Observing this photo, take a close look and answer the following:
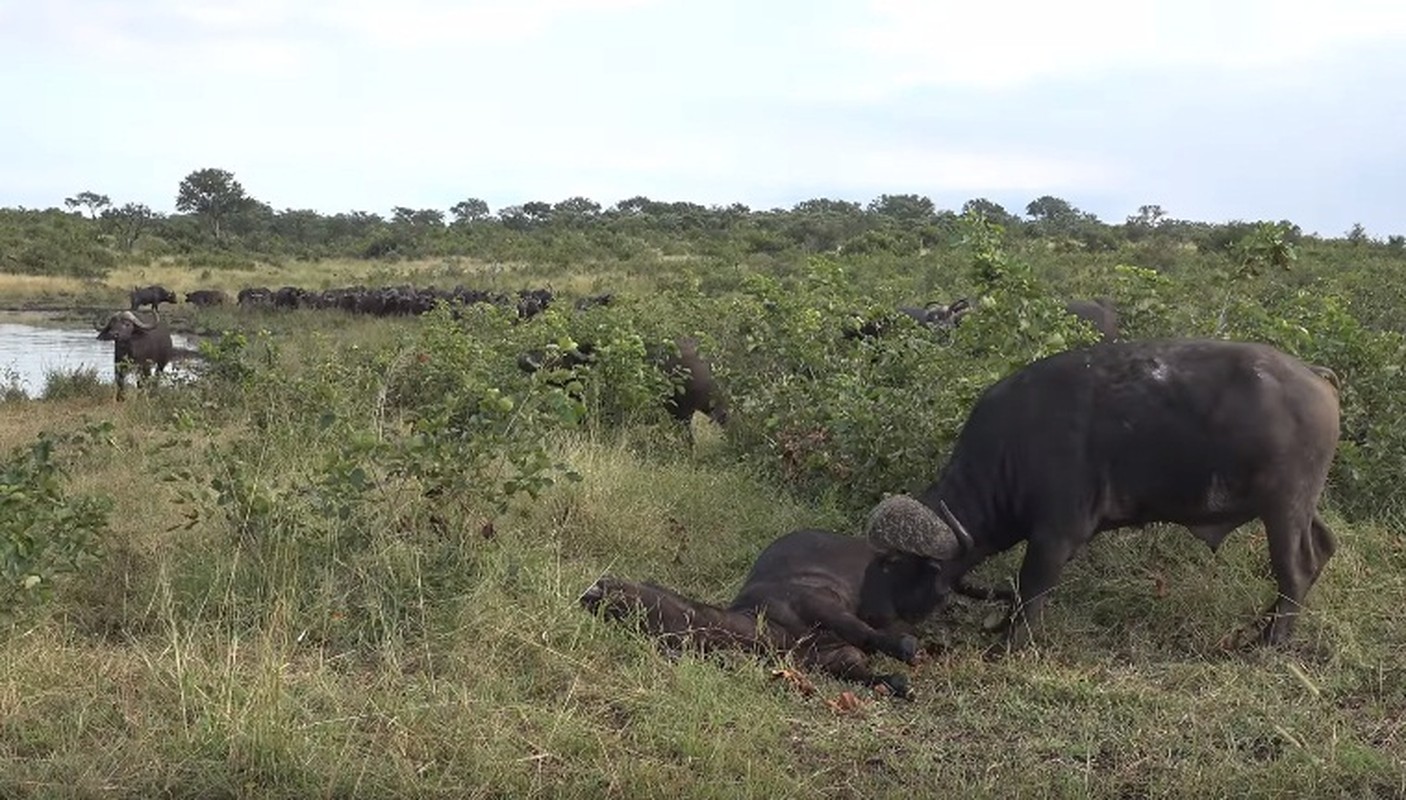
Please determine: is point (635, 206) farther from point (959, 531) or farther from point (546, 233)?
point (959, 531)

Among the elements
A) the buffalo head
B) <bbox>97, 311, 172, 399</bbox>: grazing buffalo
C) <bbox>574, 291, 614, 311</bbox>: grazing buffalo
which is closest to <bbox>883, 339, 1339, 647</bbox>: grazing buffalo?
<bbox>574, 291, 614, 311</bbox>: grazing buffalo

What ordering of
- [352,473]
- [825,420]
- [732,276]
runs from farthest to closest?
[732,276]
[825,420]
[352,473]

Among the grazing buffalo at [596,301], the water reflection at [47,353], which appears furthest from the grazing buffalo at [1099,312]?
the water reflection at [47,353]

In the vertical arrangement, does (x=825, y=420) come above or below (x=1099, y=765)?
above

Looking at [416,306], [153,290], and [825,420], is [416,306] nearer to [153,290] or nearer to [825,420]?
[153,290]

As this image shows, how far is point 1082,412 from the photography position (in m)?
5.40

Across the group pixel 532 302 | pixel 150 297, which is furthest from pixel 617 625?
pixel 150 297

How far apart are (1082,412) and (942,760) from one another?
1.93m

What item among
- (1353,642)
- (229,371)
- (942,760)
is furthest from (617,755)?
(229,371)

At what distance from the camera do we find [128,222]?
60.7 m

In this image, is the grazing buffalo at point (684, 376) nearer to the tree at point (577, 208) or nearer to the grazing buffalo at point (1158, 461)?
the grazing buffalo at point (1158, 461)

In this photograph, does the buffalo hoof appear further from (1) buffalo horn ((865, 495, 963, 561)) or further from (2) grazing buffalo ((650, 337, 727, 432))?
(2) grazing buffalo ((650, 337, 727, 432))

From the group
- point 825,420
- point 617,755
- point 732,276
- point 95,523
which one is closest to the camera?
point 617,755

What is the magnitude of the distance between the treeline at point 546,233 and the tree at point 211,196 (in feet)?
0.23
